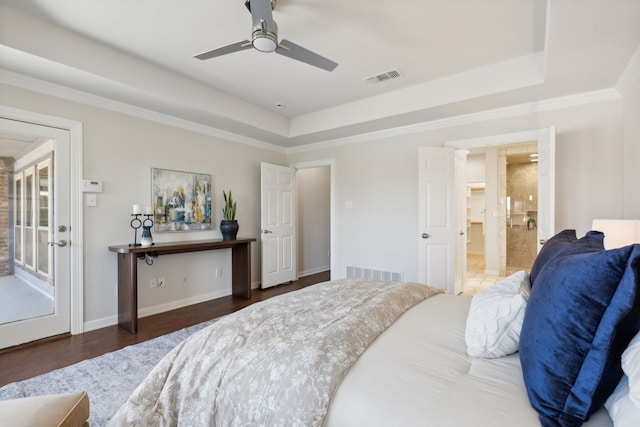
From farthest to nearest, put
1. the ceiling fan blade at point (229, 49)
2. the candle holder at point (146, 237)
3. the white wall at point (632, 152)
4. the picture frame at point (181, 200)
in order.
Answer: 1. the picture frame at point (181, 200)
2. the candle holder at point (146, 237)
3. the white wall at point (632, 152)
4. the ceiling fan blade at point (229, 49)

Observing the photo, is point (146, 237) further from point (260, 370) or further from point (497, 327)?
point (497, 327)

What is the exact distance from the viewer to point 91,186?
3.16 metres

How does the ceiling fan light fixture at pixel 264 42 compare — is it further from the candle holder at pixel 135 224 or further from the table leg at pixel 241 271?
the table leg at pixel 241 271

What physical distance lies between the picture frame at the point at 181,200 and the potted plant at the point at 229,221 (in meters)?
0.20

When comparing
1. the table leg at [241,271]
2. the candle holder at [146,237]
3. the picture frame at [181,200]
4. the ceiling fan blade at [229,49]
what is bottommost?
the table leg at [241,271]

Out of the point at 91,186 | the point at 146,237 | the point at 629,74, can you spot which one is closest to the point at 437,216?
the point at 629,74

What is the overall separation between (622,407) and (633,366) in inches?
4.4

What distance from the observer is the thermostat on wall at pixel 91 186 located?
123 inches

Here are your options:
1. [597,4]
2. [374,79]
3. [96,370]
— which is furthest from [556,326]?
[374,79]

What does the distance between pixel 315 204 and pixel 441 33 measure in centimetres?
415

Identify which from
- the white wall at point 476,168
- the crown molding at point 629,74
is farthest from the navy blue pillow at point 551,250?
the white wall at point 476,168

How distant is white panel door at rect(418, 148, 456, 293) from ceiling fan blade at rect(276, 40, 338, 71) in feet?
6.63

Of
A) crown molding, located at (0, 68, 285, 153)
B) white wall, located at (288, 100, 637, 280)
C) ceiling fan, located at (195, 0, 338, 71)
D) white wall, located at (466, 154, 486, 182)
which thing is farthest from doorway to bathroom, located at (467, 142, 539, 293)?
ceiling fan, located at (195, 0, 338, 71)

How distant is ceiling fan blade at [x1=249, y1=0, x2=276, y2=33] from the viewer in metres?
1.99
